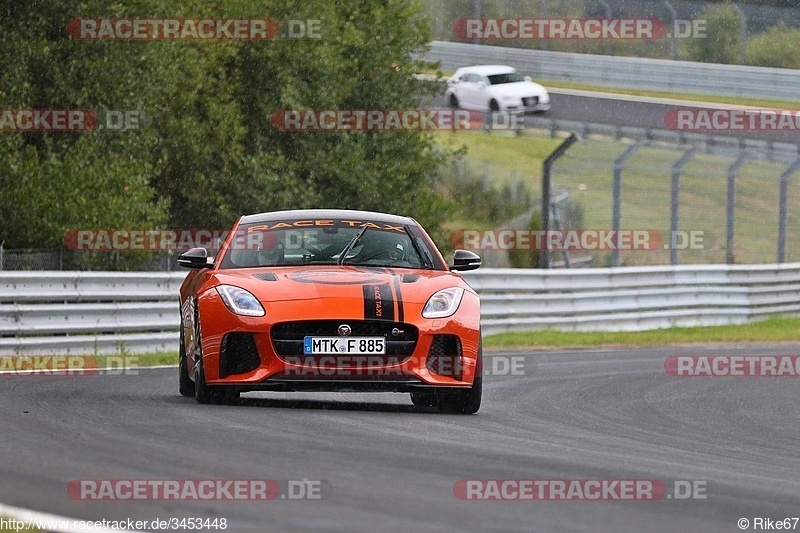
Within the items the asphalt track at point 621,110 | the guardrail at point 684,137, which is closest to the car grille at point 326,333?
the guardrail at point 684,137

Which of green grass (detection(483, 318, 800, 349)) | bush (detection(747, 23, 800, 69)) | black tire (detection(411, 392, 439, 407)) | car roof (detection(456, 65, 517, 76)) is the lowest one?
green grass (detection(483, 318, 800, 349))

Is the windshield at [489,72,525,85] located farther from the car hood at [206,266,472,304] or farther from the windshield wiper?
the car hood at [206,266,472,304]

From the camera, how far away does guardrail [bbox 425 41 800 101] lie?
45.4 metres

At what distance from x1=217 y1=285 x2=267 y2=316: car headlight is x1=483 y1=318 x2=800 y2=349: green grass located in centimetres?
974

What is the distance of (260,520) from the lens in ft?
17.0

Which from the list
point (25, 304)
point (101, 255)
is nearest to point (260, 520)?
point (25, 304)

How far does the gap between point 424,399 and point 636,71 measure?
40.1 metres

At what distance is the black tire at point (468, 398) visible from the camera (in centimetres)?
952

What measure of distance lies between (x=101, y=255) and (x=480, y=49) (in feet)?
118

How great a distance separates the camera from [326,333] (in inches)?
357

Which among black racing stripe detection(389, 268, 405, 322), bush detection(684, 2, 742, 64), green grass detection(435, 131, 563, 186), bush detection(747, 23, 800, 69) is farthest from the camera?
bush detection(684, 2, 742, 64)

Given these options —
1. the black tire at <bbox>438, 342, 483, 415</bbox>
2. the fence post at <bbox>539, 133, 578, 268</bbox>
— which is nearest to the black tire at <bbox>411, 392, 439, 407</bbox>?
the black tire at <bbox>438, 342, 483, 415</bbox>

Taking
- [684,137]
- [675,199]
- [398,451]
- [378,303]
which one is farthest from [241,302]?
[684,137]

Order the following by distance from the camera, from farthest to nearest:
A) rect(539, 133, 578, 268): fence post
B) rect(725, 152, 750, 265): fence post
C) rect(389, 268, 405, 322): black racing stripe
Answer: rect(725, 152, 750, 265): fence post
rect(539, 133, 578, 268): fence post
rect(389, 268, 405, 322): black racing stripe
